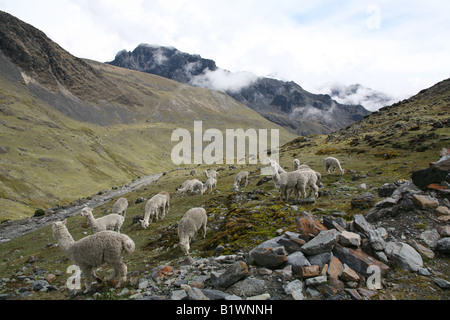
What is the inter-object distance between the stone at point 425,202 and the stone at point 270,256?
6.80 meters

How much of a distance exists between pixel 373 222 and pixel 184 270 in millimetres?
8703

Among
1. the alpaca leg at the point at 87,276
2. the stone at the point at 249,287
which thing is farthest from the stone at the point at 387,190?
the alpaca leg at the point at 87,276

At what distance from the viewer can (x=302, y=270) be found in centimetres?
752

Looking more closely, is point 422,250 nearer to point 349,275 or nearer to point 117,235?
point 349,275

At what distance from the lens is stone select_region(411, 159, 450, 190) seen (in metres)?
11.6

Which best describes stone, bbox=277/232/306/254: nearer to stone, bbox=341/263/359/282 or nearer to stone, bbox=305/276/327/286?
stone, bbox=305/276/327/286

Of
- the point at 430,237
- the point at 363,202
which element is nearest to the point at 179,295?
the point at 430,237

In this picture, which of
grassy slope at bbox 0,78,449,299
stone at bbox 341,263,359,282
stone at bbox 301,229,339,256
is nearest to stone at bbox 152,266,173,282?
grassy slope at bbox 0,78,449,299

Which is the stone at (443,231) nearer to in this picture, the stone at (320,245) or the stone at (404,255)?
the stone at (404,255)

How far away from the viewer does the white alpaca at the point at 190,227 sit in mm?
13662

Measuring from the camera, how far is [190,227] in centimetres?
1459

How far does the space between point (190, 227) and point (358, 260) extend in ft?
31.0

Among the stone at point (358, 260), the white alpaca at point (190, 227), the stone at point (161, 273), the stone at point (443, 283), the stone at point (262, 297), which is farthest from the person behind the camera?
the white alpaca at point (190, 227)

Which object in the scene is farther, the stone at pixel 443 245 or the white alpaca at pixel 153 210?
the white alpaca at pixel 153 210
